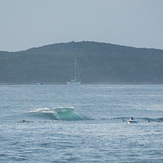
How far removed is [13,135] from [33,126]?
34.3 feet

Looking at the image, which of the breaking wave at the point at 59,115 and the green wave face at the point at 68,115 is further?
the breaking wave at the point at 59,115

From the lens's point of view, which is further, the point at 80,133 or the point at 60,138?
the point at 80,133

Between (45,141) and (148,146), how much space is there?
34.1ft

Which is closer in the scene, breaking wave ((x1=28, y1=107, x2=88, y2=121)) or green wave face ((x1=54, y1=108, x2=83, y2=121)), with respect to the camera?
green wave face ((x1=54, y1=108, x2=83, y2=121))

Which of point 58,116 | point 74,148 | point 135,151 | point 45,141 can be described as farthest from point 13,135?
point 58,116

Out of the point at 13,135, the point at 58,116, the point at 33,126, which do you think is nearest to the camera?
the point at 13,135

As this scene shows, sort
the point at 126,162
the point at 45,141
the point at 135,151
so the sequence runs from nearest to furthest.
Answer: the point at 126,162
the point at 135,151
the point at 45,141

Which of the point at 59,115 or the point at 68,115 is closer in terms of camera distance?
the point at 68,115

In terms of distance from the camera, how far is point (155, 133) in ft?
176

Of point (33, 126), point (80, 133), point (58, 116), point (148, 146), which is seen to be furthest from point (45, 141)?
point (58, 116)

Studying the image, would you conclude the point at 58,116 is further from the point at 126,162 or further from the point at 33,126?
the point at 126,162

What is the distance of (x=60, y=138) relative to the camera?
4962 cm

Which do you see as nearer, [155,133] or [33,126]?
[155,133]

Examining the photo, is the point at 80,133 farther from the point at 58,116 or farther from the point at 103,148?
the point at 58,116
